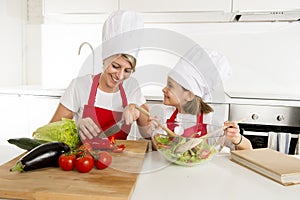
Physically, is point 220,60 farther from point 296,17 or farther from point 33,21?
point 33,21

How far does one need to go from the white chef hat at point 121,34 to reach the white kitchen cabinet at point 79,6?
0.74 meters

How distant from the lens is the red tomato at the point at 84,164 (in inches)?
31.8

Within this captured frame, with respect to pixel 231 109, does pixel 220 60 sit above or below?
above

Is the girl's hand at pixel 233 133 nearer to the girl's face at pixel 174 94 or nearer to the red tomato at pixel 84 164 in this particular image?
the girl's face at pixel 174 94

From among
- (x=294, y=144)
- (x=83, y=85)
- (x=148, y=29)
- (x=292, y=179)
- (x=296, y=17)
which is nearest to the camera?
(x=292, y=179)

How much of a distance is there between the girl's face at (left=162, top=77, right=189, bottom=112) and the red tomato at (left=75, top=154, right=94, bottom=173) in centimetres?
57

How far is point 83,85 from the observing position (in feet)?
5.27

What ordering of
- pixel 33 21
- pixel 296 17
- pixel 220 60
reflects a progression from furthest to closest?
1. pixel 33 21
2. pixel 296 17
3. pixel 220 60

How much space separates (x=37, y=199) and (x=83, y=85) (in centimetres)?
98

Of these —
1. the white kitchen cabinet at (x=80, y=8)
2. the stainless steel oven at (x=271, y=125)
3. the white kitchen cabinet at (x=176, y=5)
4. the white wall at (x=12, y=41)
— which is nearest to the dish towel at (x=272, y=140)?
the stainless steel oven at (x=271, y=125)

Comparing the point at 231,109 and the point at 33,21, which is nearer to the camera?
the point at 231,109

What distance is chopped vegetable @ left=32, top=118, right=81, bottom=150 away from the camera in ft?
3.36

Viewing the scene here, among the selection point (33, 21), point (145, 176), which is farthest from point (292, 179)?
point (33, 21)

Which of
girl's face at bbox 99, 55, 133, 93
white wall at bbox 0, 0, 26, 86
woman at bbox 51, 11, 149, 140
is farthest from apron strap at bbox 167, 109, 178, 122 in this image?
white wall at bbox 0, 0, 26, 86
